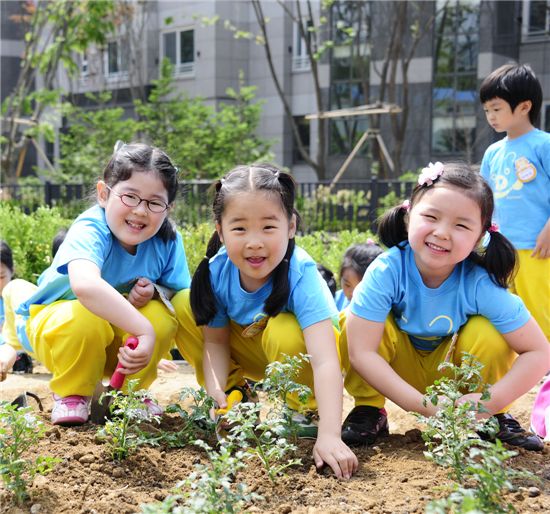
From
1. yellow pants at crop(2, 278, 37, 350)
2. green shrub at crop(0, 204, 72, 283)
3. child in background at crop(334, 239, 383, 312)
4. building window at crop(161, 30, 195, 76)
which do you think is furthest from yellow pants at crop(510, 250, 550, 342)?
building window at crop(161, 30, 195, 76)

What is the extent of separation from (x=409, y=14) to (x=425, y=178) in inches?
625

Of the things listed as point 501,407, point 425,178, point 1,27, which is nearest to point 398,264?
point 425,178

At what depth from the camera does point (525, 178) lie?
3.96 m

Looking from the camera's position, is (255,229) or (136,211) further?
(136,211)

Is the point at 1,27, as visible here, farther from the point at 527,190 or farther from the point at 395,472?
the point at 395,472

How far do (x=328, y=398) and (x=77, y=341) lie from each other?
3.18ft

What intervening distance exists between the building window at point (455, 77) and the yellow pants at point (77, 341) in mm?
14497

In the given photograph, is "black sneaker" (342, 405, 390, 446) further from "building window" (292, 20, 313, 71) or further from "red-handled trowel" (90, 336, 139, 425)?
"building window" (292, 20, 313, 71)

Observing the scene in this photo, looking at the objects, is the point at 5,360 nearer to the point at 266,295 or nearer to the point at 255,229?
the point at 266,295

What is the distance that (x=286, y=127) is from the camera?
19828 mm

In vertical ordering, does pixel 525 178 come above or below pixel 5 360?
above

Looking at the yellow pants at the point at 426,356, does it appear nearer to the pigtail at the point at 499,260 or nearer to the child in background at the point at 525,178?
the pigtail at the point at 499,260

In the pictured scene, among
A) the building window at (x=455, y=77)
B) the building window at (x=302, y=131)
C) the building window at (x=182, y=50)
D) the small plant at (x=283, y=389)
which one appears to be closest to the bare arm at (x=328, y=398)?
the small plant at (x=283, y=389)

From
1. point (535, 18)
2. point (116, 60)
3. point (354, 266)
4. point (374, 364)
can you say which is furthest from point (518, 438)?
point (116, 60)
